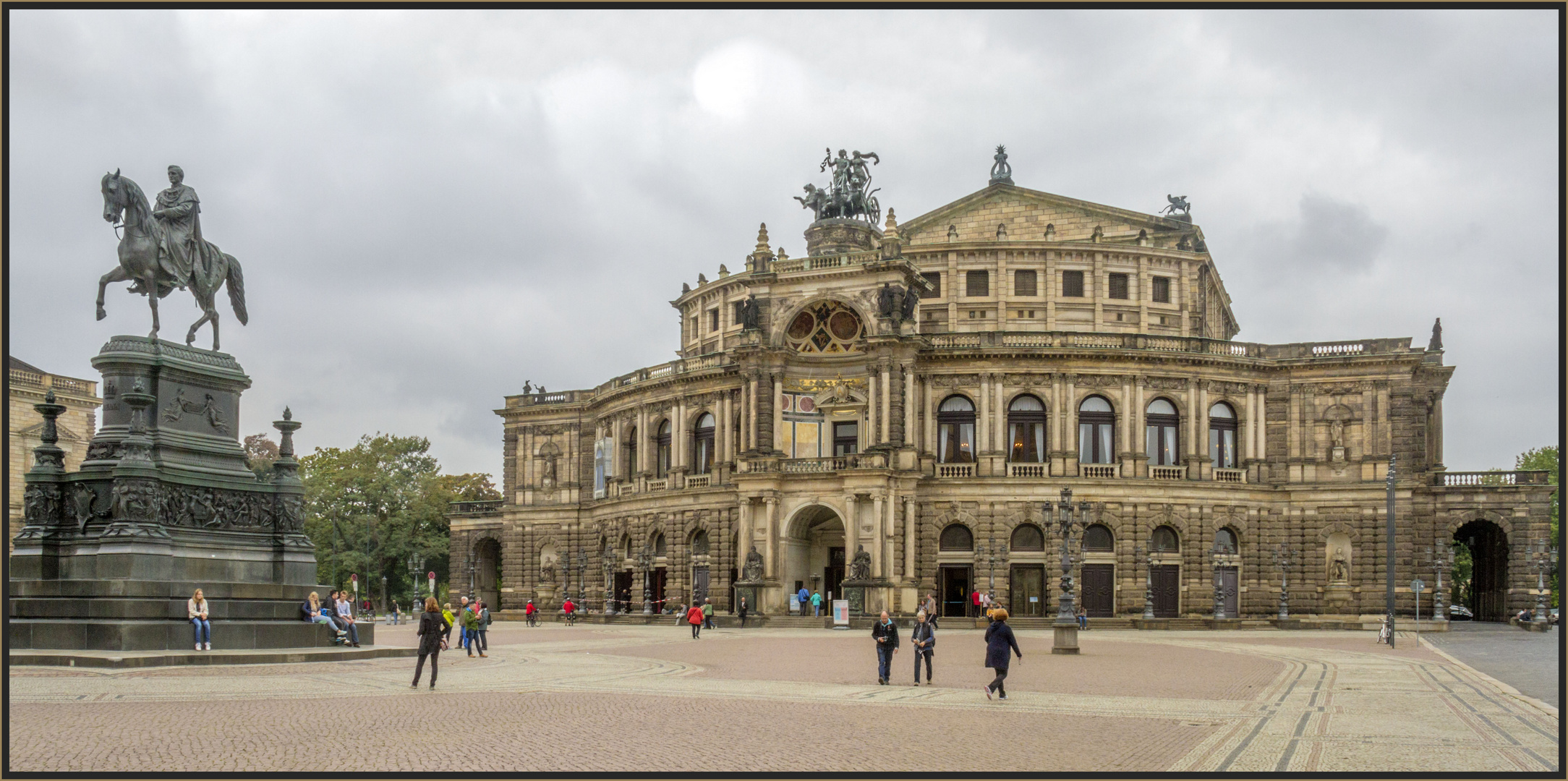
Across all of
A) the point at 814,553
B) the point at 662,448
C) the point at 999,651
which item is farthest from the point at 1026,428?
the point at 999,651

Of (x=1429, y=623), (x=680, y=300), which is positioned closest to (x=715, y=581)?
(x=680, y=300)

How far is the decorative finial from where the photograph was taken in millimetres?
83188

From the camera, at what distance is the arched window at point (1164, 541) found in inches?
2662

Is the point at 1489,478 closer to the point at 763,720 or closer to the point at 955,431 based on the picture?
the point at 955,431

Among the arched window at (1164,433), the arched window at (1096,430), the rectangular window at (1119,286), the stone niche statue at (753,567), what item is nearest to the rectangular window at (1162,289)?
the rectangular window at (1119,286)

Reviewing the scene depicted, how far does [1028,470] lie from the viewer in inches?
2657

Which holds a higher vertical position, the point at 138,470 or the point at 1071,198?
the point at 1071,198

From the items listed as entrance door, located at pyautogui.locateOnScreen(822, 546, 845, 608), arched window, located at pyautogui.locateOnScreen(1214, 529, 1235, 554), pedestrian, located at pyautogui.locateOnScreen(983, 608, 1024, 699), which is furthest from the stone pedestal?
arched window, located at pyautogui.locateOnScreen(1214, 529, 1235, 554)

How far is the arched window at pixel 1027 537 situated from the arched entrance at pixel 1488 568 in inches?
909

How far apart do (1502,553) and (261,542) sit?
2588 inches

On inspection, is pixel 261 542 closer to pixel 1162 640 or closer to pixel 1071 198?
pixel 1162 640

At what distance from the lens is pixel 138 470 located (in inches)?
1044

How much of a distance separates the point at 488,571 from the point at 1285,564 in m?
49.0

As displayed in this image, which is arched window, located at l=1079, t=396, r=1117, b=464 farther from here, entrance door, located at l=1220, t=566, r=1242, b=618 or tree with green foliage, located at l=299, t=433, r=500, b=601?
tree with green foliage, located at l=299, t=433, r=500, b=601
